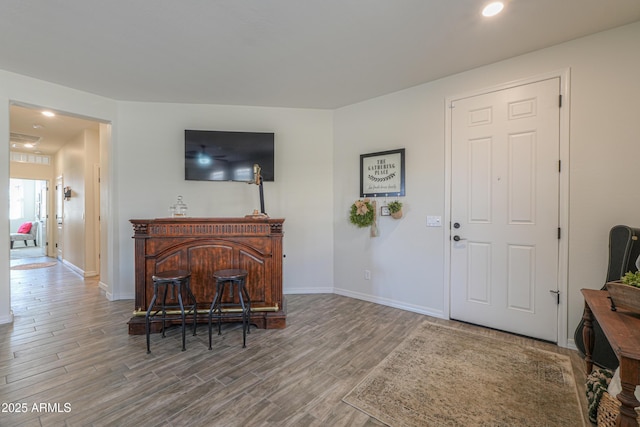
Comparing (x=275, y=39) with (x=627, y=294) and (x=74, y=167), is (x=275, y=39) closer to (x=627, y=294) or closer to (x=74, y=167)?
(x=627, y=294)

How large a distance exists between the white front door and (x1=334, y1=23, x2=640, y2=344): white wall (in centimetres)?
13

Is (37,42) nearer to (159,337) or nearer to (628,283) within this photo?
(159,337)

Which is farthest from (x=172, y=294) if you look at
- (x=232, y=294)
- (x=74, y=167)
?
(x=74, y=167)

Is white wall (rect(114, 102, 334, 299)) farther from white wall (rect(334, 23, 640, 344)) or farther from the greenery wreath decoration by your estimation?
the greenery wreath decoration

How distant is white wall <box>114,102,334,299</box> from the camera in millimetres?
3799

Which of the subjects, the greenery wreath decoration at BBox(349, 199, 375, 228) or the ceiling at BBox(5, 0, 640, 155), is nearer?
the ceiling at BBox(5, 0, 640, 155)

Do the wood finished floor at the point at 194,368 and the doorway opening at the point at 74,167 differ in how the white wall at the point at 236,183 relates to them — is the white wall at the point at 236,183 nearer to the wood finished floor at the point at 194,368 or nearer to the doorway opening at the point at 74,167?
the doorway opening at the point at 74,167

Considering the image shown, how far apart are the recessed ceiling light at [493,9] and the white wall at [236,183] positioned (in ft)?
7.58

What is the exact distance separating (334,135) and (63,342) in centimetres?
381

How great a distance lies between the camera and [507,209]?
2701 millimetres

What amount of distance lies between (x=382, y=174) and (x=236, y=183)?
2.08m

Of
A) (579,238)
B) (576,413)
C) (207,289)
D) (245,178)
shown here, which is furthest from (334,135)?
(576,413)

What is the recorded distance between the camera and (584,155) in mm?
2344

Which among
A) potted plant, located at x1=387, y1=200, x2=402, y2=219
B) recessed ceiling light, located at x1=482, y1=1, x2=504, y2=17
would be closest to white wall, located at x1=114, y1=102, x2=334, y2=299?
potted plant, located at x1=387, y1=200, x2=402, y2=219
